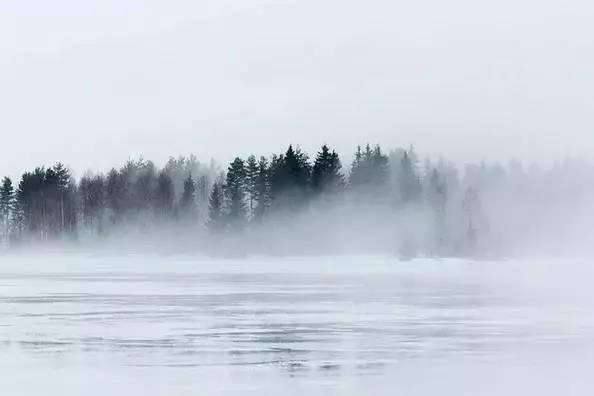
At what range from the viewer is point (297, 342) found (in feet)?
72.2

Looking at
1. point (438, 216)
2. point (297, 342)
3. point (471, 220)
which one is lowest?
point (297, 342)

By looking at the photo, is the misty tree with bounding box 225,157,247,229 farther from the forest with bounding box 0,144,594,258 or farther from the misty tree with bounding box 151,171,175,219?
the misty tree with bounding box 151,171,175,219

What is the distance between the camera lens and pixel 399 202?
11462cm

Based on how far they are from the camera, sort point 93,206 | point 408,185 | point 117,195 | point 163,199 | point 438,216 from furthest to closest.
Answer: point 117,195 < point 93,206 < point 163,199 < point 408,185 < point 438,216

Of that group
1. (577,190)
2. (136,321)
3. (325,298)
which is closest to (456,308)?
(325,298)

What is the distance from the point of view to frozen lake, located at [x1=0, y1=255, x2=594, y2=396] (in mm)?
16547

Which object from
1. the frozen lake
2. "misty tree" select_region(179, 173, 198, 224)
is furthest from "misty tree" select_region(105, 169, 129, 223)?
the frozen lake

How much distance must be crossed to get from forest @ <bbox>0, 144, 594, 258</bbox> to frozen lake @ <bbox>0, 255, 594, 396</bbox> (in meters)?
48.2

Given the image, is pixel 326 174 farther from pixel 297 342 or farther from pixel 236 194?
pixel 297 342

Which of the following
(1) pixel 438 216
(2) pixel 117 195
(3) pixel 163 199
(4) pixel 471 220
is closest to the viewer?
(4) pixel 471 220

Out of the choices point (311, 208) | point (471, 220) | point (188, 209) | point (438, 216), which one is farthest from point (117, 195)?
point (471, 220)

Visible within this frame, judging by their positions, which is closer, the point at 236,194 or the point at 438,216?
the point at 438,216

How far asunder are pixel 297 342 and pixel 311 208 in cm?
8722

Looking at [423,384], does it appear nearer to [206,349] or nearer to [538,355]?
[538,355]
